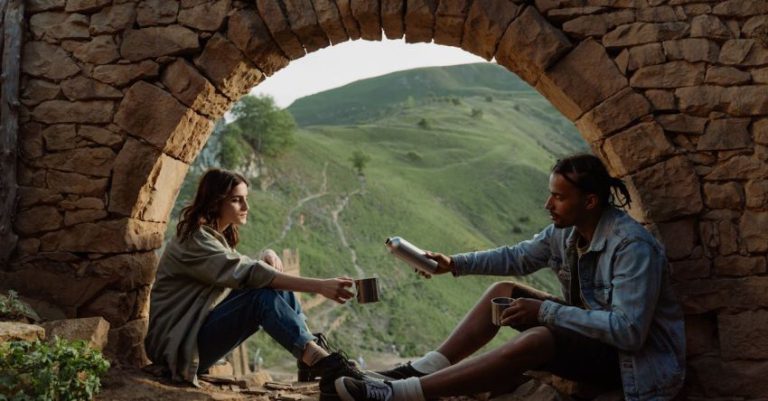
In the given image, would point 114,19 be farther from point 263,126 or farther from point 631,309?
point 263,126

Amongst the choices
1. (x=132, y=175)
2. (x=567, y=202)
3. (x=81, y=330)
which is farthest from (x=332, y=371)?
(x=132, y=175)

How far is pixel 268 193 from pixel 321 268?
781 cm

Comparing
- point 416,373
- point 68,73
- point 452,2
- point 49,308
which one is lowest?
point 416,373

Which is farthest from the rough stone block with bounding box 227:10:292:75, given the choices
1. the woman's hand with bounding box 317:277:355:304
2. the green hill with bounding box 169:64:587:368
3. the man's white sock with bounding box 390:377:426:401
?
the green hill with bounding box 169:64:587:368

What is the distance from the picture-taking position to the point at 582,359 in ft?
11.7

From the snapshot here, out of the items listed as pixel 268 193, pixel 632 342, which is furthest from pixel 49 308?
pixel 268 193

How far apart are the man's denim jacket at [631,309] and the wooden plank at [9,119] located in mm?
3854

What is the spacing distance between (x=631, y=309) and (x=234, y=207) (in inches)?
98.9

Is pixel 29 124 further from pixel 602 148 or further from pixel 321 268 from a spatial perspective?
pixel 321 268

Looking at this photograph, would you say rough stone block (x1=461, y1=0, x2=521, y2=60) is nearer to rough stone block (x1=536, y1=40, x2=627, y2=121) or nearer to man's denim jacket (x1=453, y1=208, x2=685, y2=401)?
rough stone block (x1=536, y1=40, x2=627, y2=121)

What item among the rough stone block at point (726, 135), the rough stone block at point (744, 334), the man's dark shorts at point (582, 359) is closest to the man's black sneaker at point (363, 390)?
the man's dark shorts at point (582, 359)

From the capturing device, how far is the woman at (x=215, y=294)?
4125 millimetres

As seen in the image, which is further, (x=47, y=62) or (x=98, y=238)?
(x=47, y=62)

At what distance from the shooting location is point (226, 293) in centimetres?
456
